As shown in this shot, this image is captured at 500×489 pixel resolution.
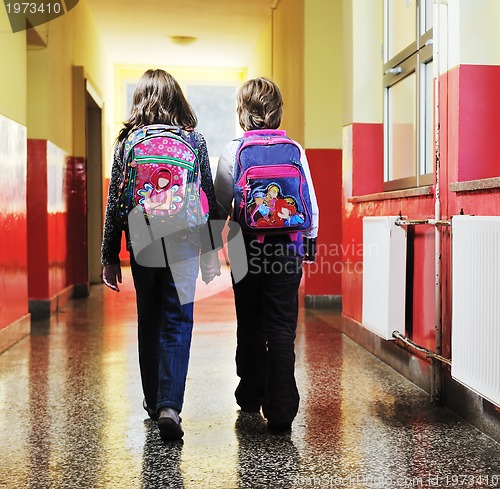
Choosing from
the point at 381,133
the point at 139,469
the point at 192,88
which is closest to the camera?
the point at 139,469

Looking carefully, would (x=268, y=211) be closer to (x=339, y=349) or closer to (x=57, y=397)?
(x=57, y=397)

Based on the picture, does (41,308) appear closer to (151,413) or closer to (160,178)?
(151,413)

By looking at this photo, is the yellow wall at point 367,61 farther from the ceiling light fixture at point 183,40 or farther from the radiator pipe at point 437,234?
the ceiling light fixture at point 183,40

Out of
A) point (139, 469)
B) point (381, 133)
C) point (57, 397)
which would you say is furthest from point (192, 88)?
point (139, 469)

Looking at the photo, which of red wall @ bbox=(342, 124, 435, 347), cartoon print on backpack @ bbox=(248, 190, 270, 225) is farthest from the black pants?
red wall @ bbox=(342, 124, 435, 347)

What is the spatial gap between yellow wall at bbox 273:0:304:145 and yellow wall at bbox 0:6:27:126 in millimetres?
2419

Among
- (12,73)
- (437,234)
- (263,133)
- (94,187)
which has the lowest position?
(437,234)

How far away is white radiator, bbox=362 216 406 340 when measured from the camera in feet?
11.2

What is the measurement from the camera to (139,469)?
7.39ft

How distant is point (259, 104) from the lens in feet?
8.89

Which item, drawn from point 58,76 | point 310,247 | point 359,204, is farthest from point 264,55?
point 310,247

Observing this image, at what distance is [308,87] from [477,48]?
11.1ft

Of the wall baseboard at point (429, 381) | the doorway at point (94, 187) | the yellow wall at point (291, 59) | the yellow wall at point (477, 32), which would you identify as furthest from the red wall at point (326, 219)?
the yellow wall at point (477, 32)

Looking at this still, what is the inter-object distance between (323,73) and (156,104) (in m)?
3.89
